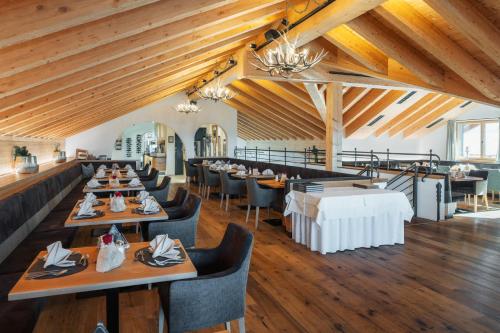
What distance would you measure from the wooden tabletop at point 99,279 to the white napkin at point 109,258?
0.09ft

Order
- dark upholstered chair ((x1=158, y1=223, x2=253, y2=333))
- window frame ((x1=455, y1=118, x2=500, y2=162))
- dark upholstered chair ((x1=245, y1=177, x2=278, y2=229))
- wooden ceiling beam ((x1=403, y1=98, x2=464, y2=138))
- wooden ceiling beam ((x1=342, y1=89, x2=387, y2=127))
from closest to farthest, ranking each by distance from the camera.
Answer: dark upholstered chair ((x1=158, y1=223, x2=253, y2=333)) < dark upholstered chair ((x1=245, y1=177, x2=278, y2=229)) < wooden ceiling beam ((x1=342, y1=89, x2=387, y2=127)) < window frame ((x1=455, y1=118, x2=500, y2=162)) < wooden ceiling beam ((x1=403, y1=98, x2=464, y2=138))

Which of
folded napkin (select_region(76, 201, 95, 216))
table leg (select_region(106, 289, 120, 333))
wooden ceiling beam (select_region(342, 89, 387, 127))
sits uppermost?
wooden ceiling beam (select_region(342, 89, 387, 127))

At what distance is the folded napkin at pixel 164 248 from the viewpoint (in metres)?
2.25

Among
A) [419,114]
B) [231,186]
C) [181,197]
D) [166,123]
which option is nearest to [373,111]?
[419,114]

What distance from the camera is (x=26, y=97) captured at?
3709mm

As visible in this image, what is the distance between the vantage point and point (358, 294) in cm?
337

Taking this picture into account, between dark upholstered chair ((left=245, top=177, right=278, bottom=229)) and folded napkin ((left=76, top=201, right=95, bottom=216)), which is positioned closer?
folded napkin ((left=76, top=201, right=95, bottom=216))

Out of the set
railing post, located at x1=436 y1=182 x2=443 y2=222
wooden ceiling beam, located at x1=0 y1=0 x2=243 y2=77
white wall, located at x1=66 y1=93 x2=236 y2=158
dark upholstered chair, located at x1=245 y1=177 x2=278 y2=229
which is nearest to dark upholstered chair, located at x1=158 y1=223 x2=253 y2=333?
wooden ceiling beam, located at x1=0 y1=0 x2=243 y2=77

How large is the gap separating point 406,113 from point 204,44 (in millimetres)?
9479

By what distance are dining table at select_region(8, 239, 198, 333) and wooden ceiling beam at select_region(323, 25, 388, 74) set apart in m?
5.16

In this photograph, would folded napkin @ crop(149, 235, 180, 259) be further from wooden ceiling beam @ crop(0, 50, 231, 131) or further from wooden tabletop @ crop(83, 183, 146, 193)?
wooden tabletop @ crop(83, 183, 146, 193)

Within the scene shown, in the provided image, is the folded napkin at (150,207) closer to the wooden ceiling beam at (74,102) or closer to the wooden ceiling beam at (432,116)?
the wooden ceiling beam at (74,102)

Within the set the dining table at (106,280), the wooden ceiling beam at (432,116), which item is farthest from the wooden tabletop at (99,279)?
the wooden ceiling beam at (432,116)

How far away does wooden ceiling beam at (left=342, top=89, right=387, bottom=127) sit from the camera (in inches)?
419
